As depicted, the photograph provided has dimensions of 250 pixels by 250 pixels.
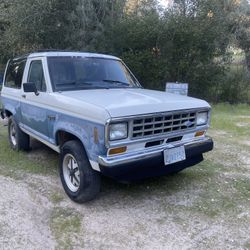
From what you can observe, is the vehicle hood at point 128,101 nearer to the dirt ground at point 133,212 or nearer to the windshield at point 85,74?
the windshield at point 85,74

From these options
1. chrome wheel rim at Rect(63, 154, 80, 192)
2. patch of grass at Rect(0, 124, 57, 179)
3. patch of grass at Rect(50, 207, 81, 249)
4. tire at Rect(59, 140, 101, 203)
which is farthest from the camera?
patch of grass at Rect(0, 124, 57, 179)

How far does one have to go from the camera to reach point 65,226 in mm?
3920

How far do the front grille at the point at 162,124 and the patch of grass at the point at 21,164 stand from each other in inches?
86.0

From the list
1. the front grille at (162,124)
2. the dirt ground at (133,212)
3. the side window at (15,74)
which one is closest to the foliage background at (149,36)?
the side window at (15,74)

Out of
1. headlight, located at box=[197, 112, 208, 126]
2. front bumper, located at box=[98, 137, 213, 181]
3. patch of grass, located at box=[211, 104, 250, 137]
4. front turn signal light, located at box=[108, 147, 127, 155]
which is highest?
headlight, located at box=[197, 112, 208, 126]

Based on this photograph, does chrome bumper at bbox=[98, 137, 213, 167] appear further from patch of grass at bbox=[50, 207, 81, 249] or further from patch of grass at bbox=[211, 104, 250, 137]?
patch of grass at bbox=[211, 104, 250, 137]

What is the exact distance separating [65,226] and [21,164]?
244cm

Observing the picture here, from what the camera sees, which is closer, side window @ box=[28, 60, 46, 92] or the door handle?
the door handle

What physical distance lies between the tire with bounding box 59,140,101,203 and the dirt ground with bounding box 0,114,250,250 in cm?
16

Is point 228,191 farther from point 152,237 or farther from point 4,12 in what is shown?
point 4,12

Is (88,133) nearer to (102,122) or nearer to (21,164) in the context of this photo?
(102,122)

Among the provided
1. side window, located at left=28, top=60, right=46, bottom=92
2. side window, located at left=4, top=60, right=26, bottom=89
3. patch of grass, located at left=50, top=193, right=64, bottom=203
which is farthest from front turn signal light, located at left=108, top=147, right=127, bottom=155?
side window, located at left=4, top=60, right=26, bottom=89

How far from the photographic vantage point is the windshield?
505 cm

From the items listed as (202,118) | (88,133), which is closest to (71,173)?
(88,133)
